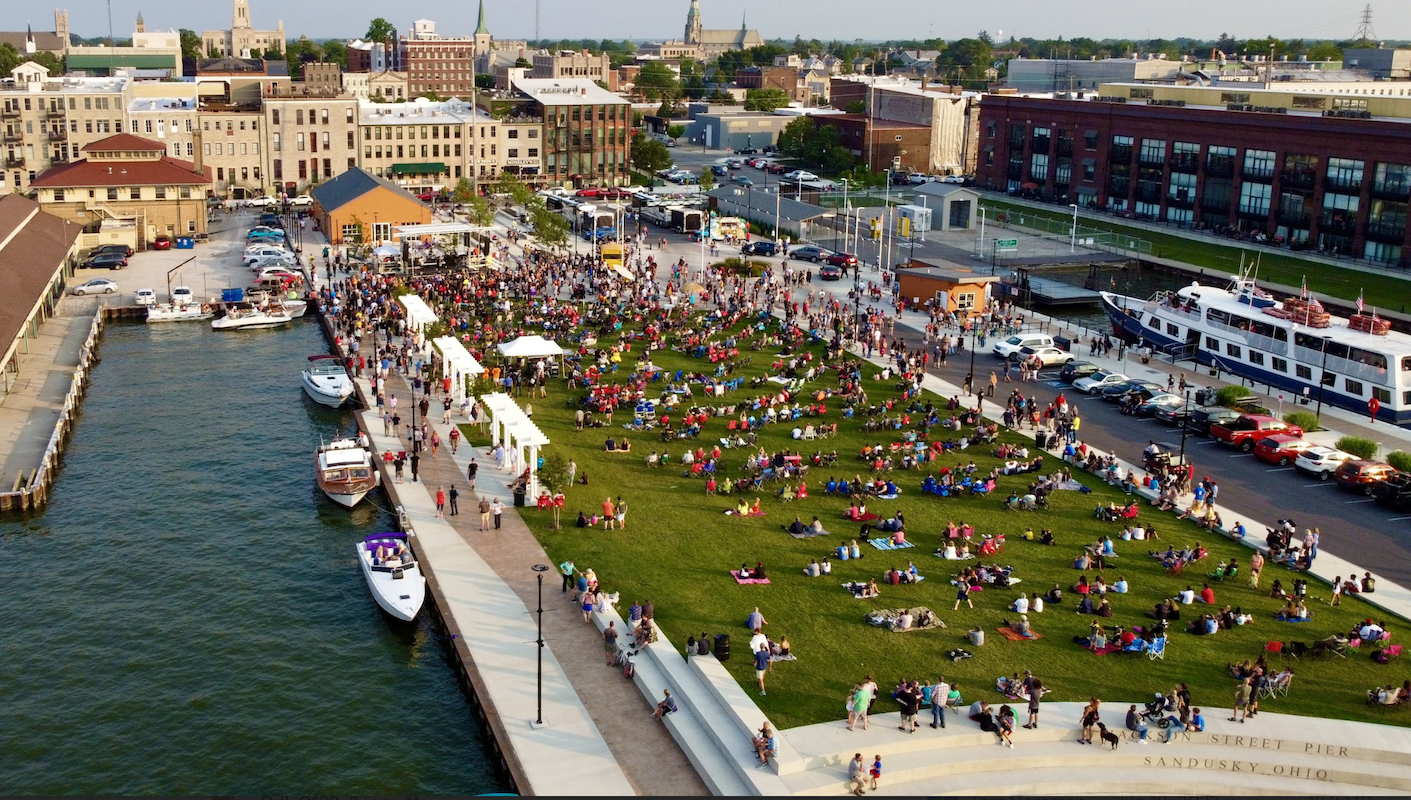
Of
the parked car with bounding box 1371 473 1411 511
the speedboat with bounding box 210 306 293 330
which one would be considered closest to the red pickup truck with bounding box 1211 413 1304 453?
the parked car with bounding box 1371 473 1411 511

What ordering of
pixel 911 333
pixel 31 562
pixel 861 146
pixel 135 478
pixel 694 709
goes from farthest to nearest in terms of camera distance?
pixel 861 146 → pixel 911 333 → pixel 135 478 → pixel 31 562 → pixel 694 709

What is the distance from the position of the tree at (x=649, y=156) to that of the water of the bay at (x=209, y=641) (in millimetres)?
82596

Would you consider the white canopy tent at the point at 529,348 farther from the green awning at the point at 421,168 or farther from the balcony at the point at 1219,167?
the balcony at the point at 1219,167

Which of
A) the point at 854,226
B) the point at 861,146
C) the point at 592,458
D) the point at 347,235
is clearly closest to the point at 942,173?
the point at 861,146

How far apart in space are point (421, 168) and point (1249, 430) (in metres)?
82.7

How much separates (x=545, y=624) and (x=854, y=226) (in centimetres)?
6680

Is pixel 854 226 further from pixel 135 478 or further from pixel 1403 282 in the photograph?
pixel 135 478

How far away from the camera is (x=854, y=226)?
94.8 metres

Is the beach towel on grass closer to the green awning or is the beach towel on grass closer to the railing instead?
the railing

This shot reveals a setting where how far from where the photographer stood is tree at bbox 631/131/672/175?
12925 cm

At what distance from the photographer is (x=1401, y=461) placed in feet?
145

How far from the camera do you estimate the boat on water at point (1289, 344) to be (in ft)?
168

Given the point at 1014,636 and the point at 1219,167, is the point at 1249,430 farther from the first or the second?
the point at 1219,167

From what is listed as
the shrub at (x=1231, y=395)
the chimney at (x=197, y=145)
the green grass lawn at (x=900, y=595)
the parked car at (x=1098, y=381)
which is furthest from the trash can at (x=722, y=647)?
the chimney at (x=197, y=145)
